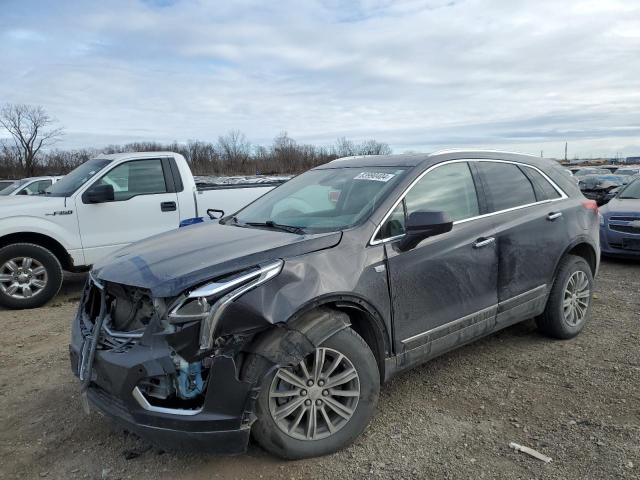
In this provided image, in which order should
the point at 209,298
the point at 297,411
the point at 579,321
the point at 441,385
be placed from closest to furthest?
1. the point at 209,298
2. the point at 297,411
3. the point at 441,385
4. the point at 579,321

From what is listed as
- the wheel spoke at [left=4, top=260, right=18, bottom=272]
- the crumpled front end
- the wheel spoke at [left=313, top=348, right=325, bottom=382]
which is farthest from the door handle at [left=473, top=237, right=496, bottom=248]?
the wheel spoke at [left=4, top=260, right=18, bottom=272]

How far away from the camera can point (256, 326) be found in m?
2.69

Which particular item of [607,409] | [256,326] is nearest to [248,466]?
[256,326]

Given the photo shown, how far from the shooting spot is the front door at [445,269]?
3.37 meters

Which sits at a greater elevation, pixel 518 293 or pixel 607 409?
pixel 518 293

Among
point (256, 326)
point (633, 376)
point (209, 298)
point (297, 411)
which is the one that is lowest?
point (633, 376)

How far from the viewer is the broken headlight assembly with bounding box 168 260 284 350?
2.61m

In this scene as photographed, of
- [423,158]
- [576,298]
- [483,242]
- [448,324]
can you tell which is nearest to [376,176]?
[423,158]

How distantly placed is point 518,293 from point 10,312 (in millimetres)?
5881

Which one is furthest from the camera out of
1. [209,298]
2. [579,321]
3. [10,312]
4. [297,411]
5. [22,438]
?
[10,312]

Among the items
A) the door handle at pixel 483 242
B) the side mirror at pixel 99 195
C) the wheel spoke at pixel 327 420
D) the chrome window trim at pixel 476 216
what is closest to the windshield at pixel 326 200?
the chrome window trim at pixel 476 216

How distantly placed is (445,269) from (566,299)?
5.89 feet

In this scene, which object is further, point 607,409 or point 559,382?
point 559,382

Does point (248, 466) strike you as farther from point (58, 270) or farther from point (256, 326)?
point (58, 270)
